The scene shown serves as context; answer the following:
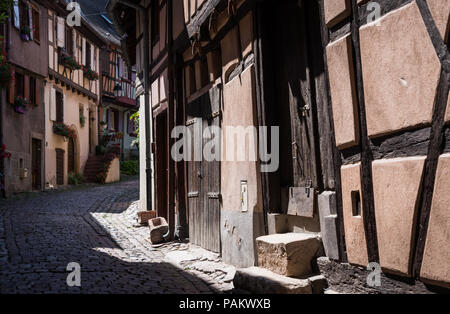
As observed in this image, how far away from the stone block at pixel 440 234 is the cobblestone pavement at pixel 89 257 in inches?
81.5

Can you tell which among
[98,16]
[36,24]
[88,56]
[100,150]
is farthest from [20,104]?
[98,16]

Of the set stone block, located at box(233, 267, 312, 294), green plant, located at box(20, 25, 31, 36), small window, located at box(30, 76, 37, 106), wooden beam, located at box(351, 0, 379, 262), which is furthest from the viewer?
small window, located at box(30, 76, 37, 106)

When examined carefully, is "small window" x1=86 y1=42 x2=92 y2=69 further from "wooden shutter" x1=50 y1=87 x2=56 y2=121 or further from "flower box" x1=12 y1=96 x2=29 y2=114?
"flower box" x1=12 y1=96 x2=29 y2=114

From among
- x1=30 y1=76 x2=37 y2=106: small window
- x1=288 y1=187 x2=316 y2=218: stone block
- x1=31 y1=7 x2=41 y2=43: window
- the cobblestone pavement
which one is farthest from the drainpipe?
x1=31 y1=7 x2=41 y2=43: window

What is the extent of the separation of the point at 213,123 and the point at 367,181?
303 centimetres

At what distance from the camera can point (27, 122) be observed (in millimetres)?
14391

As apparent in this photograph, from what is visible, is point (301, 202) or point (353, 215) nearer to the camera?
point (353, 215)

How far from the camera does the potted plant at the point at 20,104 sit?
13359mm

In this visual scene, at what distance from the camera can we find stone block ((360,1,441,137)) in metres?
2.43

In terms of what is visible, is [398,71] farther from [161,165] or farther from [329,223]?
[161,165]

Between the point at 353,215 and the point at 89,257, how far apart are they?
10.5ft

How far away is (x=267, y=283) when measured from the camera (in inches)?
132

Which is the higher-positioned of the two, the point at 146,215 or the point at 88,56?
the point at 88,56
